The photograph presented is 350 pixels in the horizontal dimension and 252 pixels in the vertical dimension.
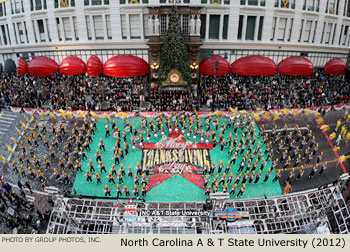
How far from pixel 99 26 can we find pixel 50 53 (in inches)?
301

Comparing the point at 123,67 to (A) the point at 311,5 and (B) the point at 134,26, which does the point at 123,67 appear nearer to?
(B) the point at 134,26

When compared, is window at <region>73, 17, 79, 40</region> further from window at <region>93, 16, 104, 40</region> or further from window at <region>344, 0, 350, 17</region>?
window at <region>344, 0, 350, 17</region>

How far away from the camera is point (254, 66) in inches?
1288

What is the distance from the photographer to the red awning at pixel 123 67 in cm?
3228

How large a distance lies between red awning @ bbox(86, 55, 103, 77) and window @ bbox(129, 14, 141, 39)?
17.8 feet

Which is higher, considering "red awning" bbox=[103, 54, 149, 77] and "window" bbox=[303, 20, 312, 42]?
"window" bbox=[303, 20, 312, 42]

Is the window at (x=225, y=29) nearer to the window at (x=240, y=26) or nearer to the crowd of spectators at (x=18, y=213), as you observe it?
the window at (x=240, y=26)

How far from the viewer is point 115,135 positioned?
27672 millimetres

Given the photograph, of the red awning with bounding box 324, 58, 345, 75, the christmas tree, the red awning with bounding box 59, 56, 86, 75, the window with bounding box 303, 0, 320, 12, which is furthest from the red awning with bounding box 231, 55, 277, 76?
the red awning with bounding box 59, 56, 86, 75

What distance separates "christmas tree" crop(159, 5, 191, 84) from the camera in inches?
1176

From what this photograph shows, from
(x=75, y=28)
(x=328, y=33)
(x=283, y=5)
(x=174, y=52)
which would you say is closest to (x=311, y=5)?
(x=283, y=5)

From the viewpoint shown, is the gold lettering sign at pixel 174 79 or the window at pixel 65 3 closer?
the gold lettering sign at pixel 174 79

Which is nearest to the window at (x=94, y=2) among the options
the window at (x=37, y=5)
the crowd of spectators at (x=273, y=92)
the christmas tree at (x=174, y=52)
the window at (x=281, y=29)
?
the window at (x=37, y=5)

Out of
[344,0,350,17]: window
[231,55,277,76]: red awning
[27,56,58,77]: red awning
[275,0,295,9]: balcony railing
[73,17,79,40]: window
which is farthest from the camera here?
[344,0,350,17]: window
